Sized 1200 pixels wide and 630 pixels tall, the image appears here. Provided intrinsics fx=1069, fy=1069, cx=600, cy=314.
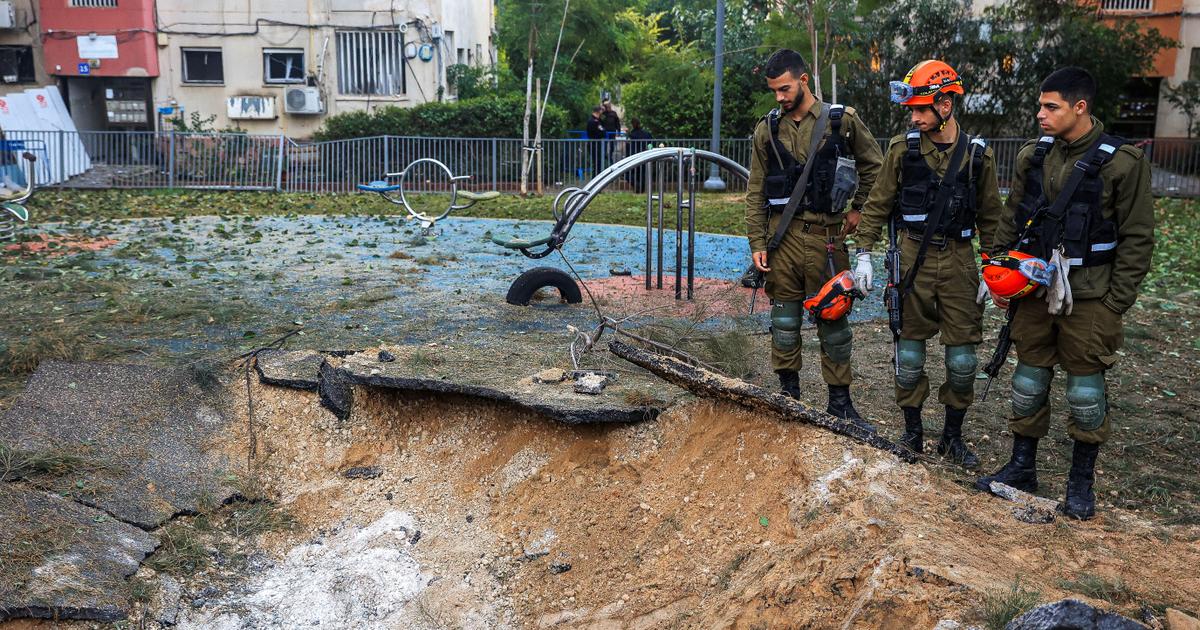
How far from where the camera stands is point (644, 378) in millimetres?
5852

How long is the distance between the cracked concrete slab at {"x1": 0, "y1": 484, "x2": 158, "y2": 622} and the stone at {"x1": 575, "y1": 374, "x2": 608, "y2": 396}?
2133mm

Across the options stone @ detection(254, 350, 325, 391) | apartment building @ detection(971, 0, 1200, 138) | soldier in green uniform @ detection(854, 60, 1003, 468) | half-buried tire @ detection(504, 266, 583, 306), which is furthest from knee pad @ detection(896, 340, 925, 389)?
apartment building @ detection(971, 0, 1200, 138)

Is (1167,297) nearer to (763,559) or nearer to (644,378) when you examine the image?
(644,378)

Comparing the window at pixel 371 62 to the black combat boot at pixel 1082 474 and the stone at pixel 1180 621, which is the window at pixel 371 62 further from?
the stone at pixel 1180 621

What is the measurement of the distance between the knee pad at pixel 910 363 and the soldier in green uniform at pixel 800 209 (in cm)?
38

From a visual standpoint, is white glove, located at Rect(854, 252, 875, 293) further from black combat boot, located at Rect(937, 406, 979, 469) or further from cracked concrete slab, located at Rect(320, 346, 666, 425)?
cracked concrete slab, located at Rect(320, 346, 666, 425)

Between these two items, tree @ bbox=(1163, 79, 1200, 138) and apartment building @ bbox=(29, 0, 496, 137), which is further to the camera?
apartment building @ bbox=(29, 0, 496, 137)

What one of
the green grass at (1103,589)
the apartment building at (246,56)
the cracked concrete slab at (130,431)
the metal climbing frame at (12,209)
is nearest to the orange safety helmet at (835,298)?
the green grass at (1103,589)

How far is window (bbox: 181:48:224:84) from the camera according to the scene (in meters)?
23.0

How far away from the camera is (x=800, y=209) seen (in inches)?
221

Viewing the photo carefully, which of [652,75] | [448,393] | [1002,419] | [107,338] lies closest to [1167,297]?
[1002,419]

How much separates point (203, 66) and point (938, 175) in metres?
21.3

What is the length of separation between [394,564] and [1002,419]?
3.41 m

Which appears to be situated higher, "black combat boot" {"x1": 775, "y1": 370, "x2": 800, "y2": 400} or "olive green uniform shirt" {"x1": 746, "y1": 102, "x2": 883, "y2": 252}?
"olive green uniform shirt" {"x1": 746, "y1": 102, "x2": 883, "y2": 252}
